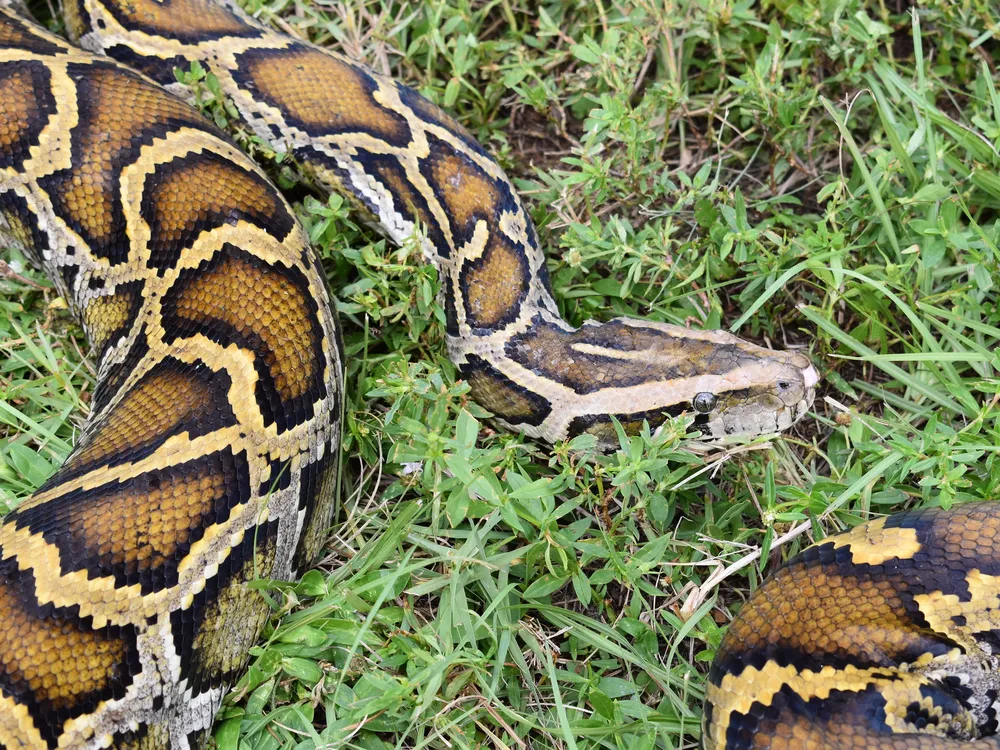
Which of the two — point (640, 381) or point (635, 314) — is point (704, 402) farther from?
point (635, 314)

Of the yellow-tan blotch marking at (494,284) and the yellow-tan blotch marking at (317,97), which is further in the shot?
the yellow-tan blotch marking at (317,97)

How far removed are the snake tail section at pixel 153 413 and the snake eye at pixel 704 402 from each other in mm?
1472

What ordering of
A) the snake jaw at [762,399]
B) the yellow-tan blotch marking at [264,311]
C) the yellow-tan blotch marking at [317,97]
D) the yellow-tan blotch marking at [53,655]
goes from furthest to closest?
the yellow-tan blotch marking at [317,97], the snake jaw at [762,399], the yellow-tan blotch marking at [264,311], the yellow-tan blotch marking at [53,655]

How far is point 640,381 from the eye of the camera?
3.71m

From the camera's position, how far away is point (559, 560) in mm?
3695

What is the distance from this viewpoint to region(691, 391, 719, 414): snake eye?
11.9ft

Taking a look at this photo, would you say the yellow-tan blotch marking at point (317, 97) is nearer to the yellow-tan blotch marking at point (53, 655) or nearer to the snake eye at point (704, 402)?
the snake eye at point (704, 402)

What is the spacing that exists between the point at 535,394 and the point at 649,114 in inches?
60.4

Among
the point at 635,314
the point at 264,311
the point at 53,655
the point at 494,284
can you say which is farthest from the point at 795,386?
the point at 53,655

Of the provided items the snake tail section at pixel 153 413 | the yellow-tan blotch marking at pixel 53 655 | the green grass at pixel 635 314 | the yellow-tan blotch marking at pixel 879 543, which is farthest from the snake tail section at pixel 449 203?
the yellow-tan blotch marking at pixel 53 655

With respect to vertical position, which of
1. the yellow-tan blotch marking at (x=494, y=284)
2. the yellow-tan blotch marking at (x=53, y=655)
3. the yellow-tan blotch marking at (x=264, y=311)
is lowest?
the yellow-tan blotch marking at (x=53, y=655)

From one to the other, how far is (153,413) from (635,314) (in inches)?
86.0

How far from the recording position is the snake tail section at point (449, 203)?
12.4 feet

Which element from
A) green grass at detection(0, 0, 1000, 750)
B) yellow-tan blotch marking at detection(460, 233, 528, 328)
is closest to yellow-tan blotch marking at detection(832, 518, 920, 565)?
green grass at detection(0, 0, 1000, 750)
